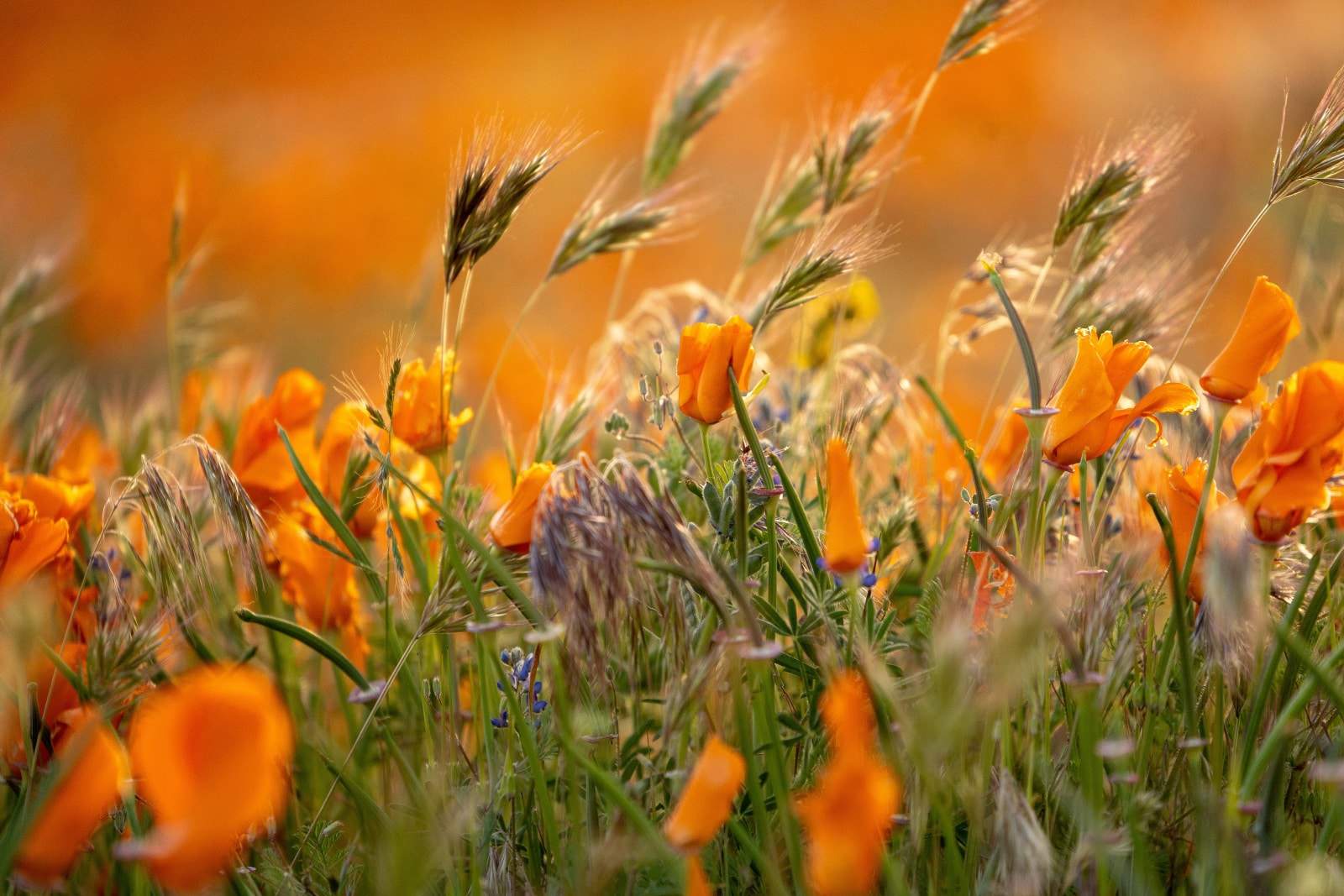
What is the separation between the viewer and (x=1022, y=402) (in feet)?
2.86

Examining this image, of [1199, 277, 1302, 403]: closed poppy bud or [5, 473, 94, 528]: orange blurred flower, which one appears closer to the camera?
[1199, 277, 1302, 403]: closed poppy bud

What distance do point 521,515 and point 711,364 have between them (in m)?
0.16

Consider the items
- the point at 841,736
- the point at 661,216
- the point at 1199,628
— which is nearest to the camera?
the point at 841,736

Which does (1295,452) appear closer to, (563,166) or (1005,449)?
(1005,449)

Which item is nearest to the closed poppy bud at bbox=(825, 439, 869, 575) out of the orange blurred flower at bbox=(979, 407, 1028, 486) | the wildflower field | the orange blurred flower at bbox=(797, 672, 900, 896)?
the wildflower field

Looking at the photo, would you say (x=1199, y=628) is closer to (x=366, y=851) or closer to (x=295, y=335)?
(x=366, y=851)

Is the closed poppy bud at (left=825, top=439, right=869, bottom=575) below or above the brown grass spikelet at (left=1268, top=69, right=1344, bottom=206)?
below

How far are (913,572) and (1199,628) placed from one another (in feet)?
0.99

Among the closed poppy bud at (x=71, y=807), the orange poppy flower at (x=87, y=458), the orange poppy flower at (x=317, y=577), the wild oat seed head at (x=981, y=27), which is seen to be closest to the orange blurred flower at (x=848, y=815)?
the closed poppy bud at (x=71, y=807)

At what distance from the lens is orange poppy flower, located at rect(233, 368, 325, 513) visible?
97 centimetres

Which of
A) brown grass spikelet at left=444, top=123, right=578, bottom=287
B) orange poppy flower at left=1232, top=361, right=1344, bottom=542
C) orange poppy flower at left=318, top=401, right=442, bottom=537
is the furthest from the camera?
orange poppy flower at left=318, top=401, right=442, bottom=537

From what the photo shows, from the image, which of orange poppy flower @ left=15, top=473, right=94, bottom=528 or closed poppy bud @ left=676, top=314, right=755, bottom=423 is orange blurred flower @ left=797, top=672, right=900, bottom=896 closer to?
closed poppy bud @ left=676, top=314, right=755, bottom=423

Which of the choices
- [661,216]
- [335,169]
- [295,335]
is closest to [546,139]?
[661,216]

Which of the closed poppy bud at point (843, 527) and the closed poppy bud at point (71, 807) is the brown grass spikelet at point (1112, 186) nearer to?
the closed poppy bud at point (843, 527)
